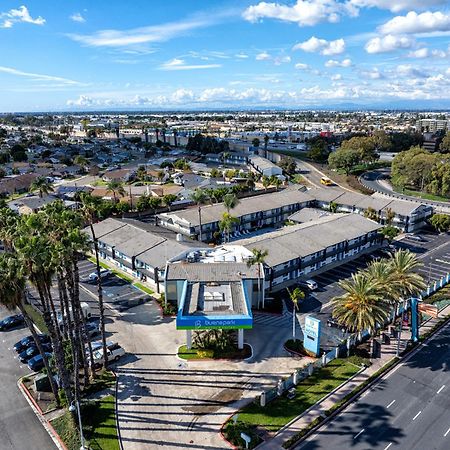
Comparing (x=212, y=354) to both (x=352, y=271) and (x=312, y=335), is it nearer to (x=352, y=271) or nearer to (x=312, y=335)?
(x=312, y=335)

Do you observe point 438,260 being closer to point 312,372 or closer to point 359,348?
point 359,348

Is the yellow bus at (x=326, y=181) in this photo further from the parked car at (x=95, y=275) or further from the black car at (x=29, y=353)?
the black car at (x=29, y=353)

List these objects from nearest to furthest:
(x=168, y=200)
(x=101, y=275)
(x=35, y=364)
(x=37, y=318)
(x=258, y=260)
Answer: (x=35, y=364) < (x=37, y=318) < (x=258, y=260) < (x=101, y=275) < (x=168, y=200)

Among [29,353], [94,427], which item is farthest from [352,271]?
[29,353]

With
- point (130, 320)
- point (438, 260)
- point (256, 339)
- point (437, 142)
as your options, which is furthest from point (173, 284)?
point (437, 142)

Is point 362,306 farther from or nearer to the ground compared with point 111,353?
farther from the ground

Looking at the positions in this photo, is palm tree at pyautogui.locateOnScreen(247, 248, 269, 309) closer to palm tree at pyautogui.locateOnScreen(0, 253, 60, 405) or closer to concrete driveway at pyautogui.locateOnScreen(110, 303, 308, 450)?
concrete driveway at pyautogui.locateOnScreen(110, 303, 308, 450)
